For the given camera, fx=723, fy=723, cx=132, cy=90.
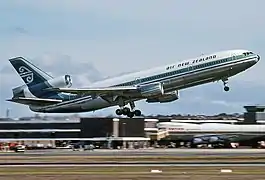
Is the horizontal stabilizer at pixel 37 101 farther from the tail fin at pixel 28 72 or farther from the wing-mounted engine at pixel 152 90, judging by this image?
the wing-mounted engine at pixel 152 90

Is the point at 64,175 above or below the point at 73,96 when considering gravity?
below

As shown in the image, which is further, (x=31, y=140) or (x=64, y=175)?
(x=31, y=140)

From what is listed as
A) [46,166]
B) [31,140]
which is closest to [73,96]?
[46,166]

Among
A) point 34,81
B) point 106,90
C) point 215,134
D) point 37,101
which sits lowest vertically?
point 215,134

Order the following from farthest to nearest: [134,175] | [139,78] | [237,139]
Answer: [237,139], [139,78], [134,175]

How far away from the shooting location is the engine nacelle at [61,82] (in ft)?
372

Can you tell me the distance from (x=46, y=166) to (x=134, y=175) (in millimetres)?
14254

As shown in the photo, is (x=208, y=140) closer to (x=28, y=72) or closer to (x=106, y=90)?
(x=28, y=72)

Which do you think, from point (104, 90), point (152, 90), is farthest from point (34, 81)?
point (152, 90)

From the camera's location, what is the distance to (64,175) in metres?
55.0

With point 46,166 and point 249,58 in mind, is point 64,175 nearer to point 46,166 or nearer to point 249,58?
point 46,166

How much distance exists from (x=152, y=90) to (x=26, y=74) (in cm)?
3061

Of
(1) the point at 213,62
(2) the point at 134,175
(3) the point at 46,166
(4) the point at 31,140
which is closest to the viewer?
(2) the point at 134,175

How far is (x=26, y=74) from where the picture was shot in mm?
123250
